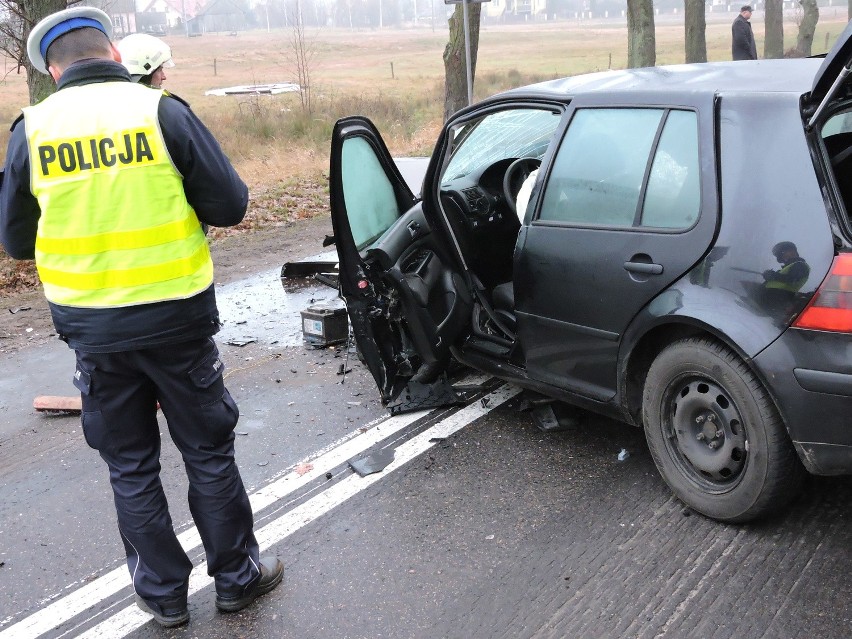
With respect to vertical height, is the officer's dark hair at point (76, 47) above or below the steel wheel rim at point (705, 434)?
above

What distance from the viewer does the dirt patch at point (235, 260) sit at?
669 cm

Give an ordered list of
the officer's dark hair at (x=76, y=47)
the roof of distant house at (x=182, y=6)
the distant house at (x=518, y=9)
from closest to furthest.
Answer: the officer's dark hair at (x=76, y=47) → the roof of distant house at (x=182, y=6) → the distant house at (x=518, y=9)

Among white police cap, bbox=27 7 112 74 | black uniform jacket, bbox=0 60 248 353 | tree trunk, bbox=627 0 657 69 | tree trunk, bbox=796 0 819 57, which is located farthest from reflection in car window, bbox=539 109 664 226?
tree trunk, bbox=796 0 819 57

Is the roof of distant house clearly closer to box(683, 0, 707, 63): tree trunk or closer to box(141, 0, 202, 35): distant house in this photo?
box(141, 0, 202, 35): distant house

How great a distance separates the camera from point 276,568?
3.29m

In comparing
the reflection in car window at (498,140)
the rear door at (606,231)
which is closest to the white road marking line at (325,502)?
the rear door at (606,231)

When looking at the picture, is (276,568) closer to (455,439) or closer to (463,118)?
(455,439)

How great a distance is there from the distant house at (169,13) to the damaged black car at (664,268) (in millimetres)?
115530

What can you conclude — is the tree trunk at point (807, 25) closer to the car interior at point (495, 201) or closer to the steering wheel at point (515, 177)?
the steering wheel at point (515, 177)

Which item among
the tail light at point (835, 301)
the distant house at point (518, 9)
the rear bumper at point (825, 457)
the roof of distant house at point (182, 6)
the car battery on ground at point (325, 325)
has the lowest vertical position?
the car battery on ground at point (325, 325)

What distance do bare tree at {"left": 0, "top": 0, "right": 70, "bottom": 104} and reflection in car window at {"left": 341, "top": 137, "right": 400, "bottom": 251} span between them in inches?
218

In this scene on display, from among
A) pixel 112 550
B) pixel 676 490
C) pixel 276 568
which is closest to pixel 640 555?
pixel 676 490

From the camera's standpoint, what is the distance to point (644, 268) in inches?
135

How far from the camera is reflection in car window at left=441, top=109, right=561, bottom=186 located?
4.92 m
